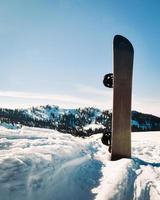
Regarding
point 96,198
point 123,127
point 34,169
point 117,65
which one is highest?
point 117,65

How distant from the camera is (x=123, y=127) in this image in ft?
23.4

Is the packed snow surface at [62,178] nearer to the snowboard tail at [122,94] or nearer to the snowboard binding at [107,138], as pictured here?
the snowboard tail at [122,94]

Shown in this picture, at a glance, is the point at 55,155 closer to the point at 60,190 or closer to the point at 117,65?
the point at 60,190

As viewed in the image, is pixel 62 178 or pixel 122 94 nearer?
pixel 62 178

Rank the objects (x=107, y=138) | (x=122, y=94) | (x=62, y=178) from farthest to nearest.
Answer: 1. (x=107, y=138)
2. (x=122, y=94)
3. (x=62, y=178)

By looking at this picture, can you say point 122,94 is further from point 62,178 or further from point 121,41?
point 62,178

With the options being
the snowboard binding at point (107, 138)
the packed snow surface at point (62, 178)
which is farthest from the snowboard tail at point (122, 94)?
the packed snow surface at point (62, 178)

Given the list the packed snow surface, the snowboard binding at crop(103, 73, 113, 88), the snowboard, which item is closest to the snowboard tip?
the snowboard

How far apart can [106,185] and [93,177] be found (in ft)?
1.81

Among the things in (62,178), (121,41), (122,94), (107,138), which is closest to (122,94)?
(122,94)

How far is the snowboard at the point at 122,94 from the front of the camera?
7.07 metres

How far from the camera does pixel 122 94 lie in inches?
283

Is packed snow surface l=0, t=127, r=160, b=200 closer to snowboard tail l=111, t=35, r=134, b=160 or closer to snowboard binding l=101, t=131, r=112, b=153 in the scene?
snowboard tail l=111, t=35, r=134, b=160

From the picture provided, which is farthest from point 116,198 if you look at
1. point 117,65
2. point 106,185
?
point 117,65
